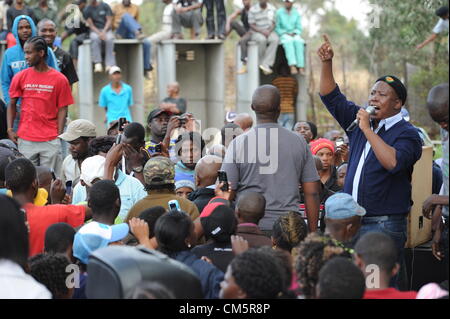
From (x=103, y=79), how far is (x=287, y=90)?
4002mm

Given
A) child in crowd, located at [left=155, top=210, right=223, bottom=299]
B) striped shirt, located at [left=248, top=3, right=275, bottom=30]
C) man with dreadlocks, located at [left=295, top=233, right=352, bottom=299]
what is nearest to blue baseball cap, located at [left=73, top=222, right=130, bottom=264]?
child in crowd, located at [left=155, top=210, right=223, bottom=299]

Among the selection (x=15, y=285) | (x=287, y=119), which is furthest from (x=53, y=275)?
(x=287, y=119)

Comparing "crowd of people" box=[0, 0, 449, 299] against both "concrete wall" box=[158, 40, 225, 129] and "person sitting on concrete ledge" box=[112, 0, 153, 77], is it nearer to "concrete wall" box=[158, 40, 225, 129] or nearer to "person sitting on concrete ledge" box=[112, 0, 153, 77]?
"person sitting on concrete ledge" box=[112, 0, 153, 77]

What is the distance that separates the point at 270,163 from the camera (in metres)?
6.14

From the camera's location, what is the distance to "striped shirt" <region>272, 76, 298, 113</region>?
17328mm

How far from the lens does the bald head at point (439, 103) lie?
4844 mm

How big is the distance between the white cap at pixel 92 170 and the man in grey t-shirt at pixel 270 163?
4.11 ft

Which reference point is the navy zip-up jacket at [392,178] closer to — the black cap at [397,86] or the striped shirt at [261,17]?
the black cap at [397,86]

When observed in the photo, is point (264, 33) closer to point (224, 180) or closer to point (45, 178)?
point (45, 178)

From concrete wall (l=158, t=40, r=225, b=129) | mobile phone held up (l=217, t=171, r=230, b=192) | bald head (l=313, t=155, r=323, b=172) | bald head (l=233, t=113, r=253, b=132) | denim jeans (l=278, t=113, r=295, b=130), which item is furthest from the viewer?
concrete wall (l=158, t=40, r=225, b=129)

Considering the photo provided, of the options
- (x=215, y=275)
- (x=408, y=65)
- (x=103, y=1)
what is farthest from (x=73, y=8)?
(x=215, y=275)

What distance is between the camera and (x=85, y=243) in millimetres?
5102

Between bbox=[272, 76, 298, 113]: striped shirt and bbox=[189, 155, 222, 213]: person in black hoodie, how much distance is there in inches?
418

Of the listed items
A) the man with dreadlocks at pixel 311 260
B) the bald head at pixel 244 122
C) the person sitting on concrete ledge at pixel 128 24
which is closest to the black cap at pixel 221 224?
the man with dreadlocks at pixel 311 260
